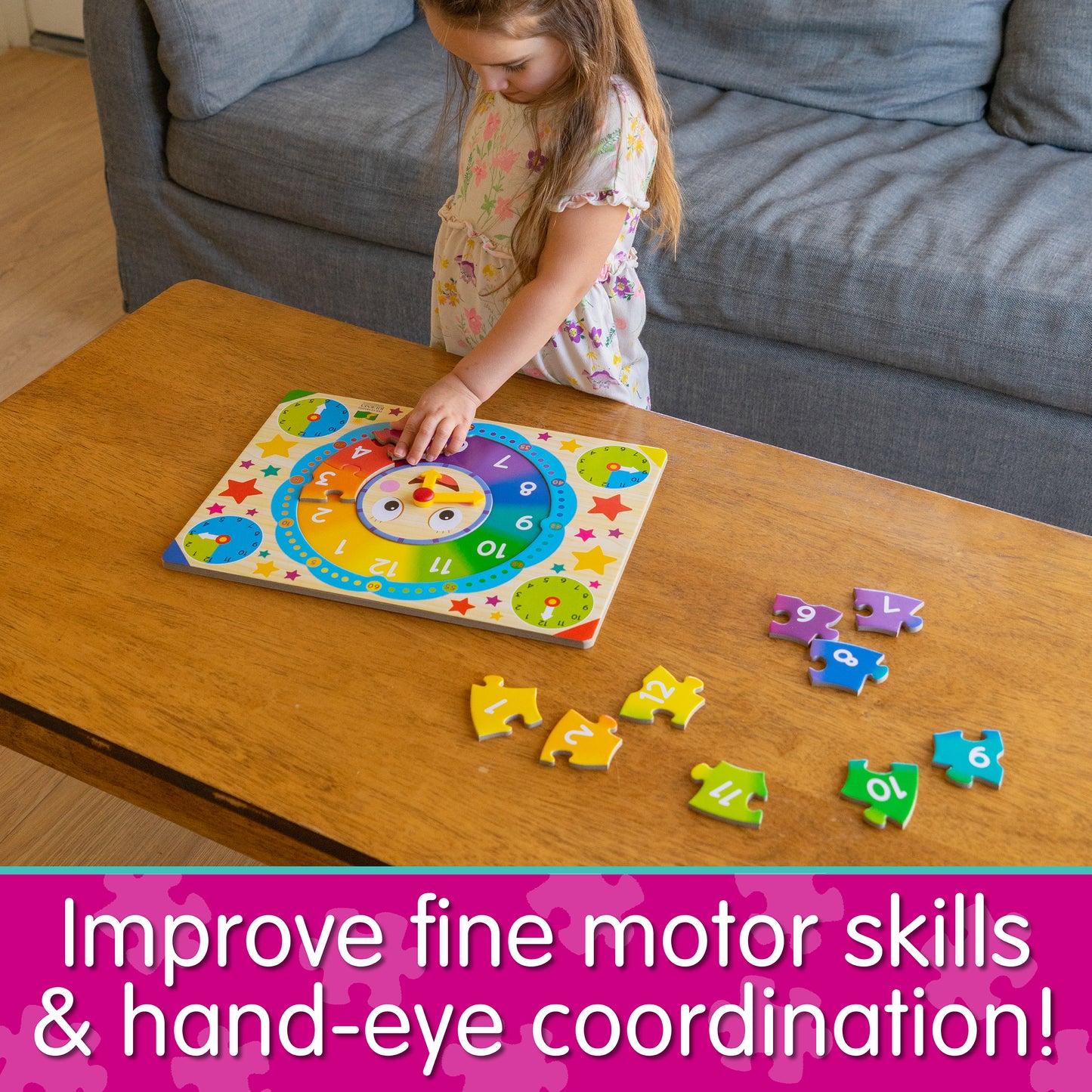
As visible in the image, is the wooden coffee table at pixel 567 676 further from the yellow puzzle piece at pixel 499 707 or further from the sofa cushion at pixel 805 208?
the sofa cushion at pixel 805 208

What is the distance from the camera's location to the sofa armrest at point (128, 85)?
169cm

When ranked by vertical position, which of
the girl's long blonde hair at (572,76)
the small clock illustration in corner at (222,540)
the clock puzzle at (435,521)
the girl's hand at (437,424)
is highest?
the girl's long blonde hair at (572,76)

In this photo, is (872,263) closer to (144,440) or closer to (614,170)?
(614,170)

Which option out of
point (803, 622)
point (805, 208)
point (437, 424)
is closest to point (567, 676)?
point (803, 622)

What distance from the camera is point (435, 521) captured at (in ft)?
2.81

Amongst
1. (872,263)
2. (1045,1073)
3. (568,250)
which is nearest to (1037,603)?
(1045,1073)

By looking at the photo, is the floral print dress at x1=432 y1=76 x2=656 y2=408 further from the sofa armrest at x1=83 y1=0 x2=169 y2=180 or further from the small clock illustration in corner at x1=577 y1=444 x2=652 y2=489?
the sofa armrest at x1=83 y1=0 x2=169 y2=180

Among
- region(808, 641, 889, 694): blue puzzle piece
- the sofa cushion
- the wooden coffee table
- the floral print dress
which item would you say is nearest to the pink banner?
the wooden coffee table

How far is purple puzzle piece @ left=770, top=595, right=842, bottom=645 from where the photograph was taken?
30.5 inches

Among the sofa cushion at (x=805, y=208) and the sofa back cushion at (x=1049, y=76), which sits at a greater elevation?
the sofa back cushion at (x=1049, y=76)

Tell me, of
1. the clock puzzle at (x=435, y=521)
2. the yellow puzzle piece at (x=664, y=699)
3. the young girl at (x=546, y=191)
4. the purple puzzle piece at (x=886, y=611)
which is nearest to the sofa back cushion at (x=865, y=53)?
the young girl at (x=546, y=191)

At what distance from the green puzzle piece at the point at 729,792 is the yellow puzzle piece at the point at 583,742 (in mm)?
56

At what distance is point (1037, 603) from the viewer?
0.81 m

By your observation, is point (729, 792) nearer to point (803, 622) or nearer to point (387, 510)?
point (803, 622)
